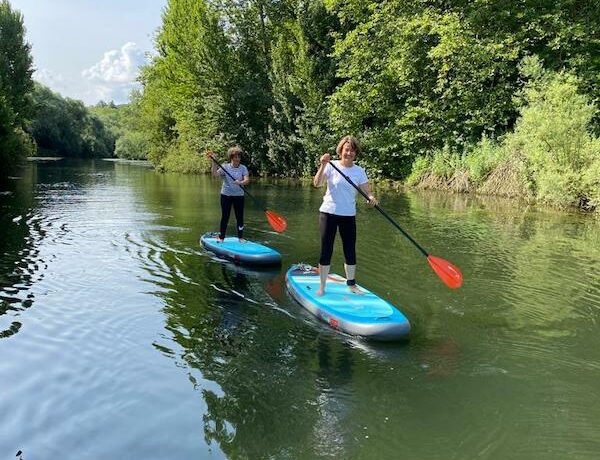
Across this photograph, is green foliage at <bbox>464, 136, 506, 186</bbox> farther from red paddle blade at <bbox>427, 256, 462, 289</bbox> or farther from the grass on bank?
red paddle blade at <bbox>427, 256, 462, 289</bbox>

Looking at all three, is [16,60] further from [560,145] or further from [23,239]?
[560,145]

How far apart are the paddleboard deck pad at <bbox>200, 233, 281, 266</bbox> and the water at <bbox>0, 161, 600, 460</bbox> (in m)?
0.23

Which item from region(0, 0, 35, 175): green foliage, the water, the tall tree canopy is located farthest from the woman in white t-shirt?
region(0, 0, 35, 175): green foliage

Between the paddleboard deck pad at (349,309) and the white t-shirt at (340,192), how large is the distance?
1.07 m

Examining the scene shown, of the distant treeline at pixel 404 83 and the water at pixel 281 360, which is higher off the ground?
the distant treeline at pixel 404 83

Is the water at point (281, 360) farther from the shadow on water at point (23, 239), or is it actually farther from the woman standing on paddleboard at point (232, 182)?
the woman standing on paddleboard at point (232, 182)

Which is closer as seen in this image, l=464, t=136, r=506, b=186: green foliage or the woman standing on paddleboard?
the woman standing on paddleboard

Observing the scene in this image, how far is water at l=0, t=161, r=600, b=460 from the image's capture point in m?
4.07

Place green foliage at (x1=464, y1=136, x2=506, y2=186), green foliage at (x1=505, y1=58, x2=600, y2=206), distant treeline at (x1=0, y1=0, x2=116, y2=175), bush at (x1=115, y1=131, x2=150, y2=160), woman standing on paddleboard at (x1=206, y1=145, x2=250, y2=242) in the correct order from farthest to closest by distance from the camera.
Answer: bush at (x1=115, y1=131, x2=150, y2=160)
distant treeline at (x1=0, y1=0, x2=116, y2=175)
green foliage at (x1=464, y1=136, x2=506, y2=186)
green foliage at (x1=505, y1=58, x2=600, y2=206)
woman standing on paddleboard at (x1=206, y1=145, x2=250, y2=242)

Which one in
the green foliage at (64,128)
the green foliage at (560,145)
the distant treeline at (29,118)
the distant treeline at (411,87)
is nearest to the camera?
the green foliage at (560,145)

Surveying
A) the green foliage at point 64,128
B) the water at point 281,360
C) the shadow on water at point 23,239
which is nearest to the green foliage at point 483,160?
the water at point 281,360

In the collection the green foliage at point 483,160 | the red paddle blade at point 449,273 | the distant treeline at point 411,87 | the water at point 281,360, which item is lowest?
the water at point 281,360

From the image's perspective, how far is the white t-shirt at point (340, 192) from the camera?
6855 millimetres

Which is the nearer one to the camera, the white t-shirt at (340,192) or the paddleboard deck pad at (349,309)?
the paddleboard deck pad at (349,309)
